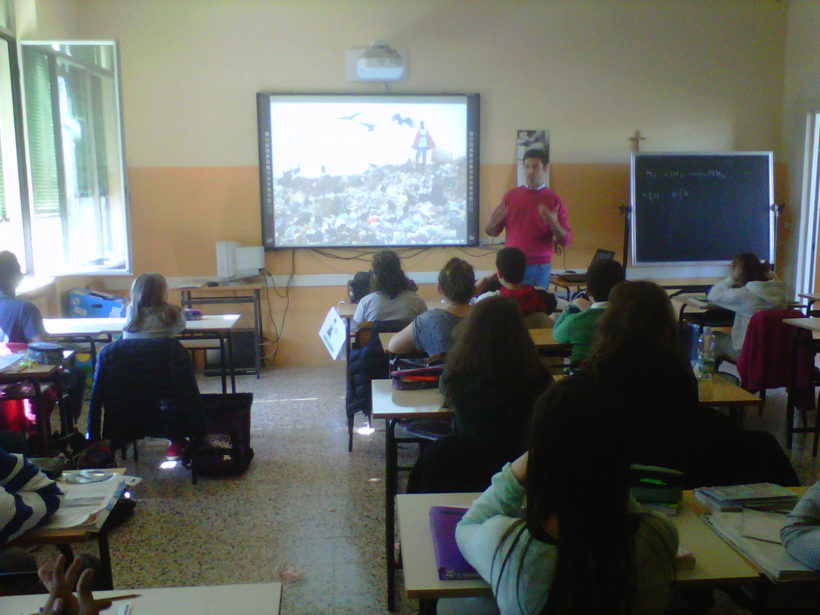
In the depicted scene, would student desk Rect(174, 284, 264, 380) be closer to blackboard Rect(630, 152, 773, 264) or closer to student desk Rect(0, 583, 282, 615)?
blackboard Rect(630, 152, 773, 264)

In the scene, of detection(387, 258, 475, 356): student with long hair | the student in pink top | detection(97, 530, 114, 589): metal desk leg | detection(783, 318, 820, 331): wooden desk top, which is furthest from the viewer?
the student in pink top

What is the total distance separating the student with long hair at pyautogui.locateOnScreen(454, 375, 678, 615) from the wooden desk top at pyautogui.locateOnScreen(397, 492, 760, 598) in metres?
0.17

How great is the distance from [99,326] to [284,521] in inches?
77.5

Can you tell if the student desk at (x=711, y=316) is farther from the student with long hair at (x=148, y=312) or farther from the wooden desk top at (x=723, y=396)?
the student with long hair at (x=148, y=312)

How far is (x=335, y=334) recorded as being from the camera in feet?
15.2

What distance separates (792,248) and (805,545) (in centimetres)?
587

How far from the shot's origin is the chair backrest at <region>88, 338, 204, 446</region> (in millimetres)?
3619

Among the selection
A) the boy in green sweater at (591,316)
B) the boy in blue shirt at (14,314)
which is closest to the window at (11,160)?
the boy in blue shirt at (14,314)

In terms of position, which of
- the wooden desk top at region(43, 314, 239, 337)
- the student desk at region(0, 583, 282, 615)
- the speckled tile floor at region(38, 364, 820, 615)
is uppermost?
the wooden desk top at region(43, 314, 239, 337)

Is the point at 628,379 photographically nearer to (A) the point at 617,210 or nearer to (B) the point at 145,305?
(B) the point at 145,305

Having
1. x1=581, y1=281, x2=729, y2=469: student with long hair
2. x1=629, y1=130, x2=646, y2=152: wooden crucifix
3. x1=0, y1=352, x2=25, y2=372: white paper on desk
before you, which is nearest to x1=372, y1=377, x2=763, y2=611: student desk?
x1=581, y1=281, x2=729, y2=469: student with long hair

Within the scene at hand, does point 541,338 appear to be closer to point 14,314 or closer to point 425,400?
point 425,400

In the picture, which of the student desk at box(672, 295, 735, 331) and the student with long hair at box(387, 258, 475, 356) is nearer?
the student with long hair at box(387, 258, 475, 356)

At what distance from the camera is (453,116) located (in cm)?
646
